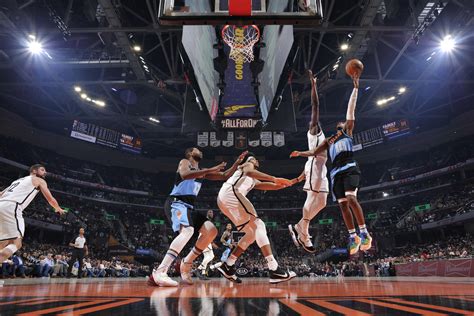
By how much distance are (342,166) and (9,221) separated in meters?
4.86

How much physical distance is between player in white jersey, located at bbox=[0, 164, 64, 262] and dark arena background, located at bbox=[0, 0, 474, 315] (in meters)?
0.02

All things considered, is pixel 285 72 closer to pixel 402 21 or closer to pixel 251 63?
pixel 251 63

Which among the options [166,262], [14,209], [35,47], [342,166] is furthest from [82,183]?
[342,166]

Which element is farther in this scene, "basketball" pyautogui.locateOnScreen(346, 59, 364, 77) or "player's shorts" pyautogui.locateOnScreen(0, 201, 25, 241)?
"player's shorts" pyautogui.locateOnScreen(0, 201, 25, 241)

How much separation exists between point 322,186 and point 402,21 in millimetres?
11921

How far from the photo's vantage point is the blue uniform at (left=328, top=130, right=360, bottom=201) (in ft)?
15.1

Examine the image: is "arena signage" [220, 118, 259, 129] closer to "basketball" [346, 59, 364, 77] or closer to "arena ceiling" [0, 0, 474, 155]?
"arena ceiling" [0, 0, 474, 155]

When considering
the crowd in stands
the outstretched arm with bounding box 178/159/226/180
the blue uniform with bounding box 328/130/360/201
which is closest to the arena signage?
the blue uniform with bounding box 328/130/360/201

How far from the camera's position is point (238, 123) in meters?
11.7

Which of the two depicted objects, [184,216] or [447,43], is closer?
[184,216]

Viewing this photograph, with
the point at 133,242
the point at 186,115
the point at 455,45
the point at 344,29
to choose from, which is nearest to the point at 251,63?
the point at 186,115

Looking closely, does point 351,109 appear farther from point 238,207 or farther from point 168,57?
point 168,57

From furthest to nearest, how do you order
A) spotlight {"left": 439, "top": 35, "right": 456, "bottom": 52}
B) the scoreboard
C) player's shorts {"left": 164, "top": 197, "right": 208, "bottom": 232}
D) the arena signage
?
the scoreboard < spotlight {"left": 439, "top": 35, "right": 456, "bottom": 52} < the arena signage < player's shorts {"left": 164, "top": 197, "right": 208, "bottom": 232}

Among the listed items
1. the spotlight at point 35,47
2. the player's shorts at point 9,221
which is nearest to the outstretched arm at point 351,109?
the player's shorts at point 9,221
